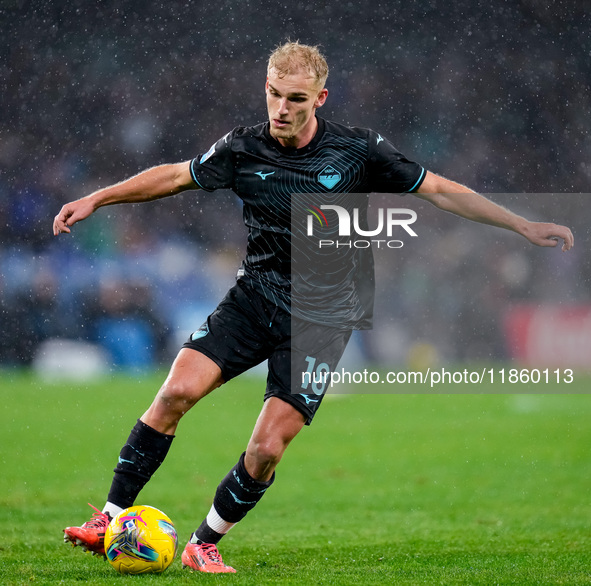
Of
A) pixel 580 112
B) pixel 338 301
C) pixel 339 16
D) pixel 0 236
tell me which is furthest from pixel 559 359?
pixel 338 301

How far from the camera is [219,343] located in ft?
14.2

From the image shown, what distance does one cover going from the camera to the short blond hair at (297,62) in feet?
13.9

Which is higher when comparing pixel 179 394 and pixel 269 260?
pixel 269 260

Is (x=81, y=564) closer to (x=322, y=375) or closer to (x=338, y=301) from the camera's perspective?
(x=322, y=375)

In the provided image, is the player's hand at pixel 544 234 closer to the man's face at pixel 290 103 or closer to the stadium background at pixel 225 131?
the man's face at pixel 290 103

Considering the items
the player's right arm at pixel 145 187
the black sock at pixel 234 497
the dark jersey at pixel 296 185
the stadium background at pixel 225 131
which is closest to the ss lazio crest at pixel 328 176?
the dark jersey at pixel 296 185

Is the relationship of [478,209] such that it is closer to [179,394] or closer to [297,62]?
[297,62]

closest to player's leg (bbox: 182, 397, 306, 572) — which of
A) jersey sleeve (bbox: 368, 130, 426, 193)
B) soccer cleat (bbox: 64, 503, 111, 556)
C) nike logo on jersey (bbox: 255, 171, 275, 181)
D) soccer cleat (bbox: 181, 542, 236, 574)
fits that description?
soccer cleat (bbox: 181, 542, 236, 574)

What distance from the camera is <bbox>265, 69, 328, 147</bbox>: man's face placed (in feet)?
13.8

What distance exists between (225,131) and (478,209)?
428 inches

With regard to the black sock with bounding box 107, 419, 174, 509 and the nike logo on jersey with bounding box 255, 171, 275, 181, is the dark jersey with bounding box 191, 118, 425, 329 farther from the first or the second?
the black sock with bounding box 107, 419, 174, 509

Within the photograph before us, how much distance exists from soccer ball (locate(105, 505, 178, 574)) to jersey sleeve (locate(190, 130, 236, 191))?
61.2 inches

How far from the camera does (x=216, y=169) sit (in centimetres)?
449

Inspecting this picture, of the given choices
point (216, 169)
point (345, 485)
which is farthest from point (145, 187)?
point (345, 485)
